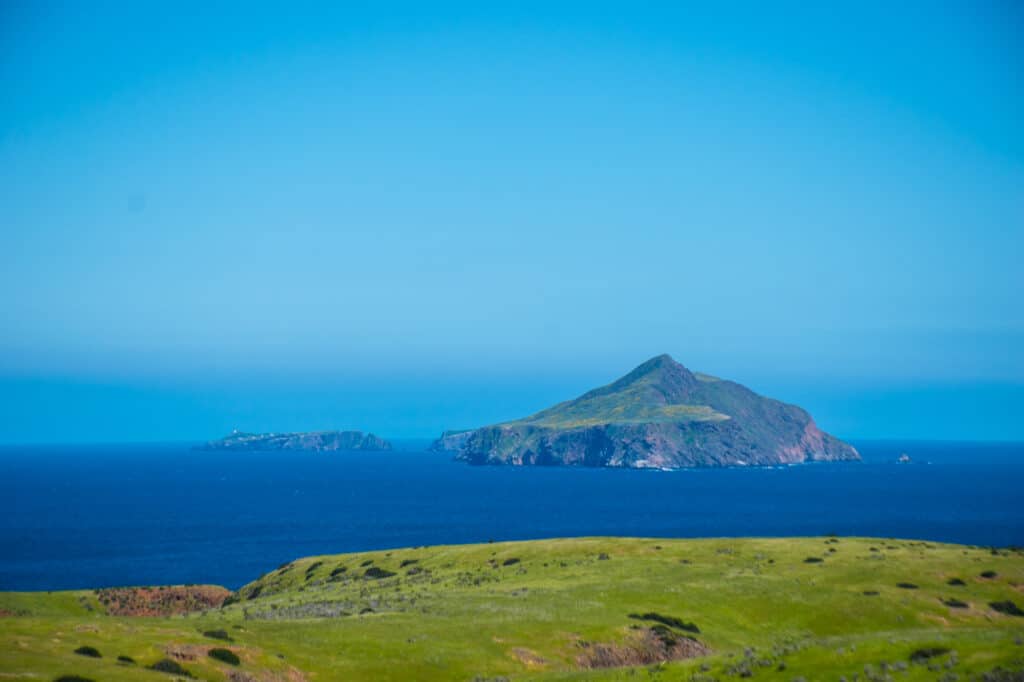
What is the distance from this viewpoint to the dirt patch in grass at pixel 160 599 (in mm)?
94375

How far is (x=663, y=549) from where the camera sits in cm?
9200

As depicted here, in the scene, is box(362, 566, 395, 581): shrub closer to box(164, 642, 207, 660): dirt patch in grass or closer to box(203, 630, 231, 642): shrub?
box(203, 630, 231, 642): shrub

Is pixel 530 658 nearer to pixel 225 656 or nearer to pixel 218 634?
pixel 225 656

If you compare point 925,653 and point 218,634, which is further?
point 218,634

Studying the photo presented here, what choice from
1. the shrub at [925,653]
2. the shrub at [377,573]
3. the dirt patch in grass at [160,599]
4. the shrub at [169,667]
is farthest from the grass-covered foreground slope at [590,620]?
the dirt patch in grass at [160,599]

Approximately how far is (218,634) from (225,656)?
4394mm

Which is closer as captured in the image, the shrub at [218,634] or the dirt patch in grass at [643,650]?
the shrub at [218,634]

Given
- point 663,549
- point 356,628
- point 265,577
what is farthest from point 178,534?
point 356,628

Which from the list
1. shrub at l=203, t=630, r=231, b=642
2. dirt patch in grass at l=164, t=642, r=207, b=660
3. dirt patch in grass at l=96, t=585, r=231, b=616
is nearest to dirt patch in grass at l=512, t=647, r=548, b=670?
shrub at l=203, t=630, r=231, b=642

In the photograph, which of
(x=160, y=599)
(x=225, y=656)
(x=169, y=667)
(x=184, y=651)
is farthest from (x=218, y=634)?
(x=160, y=599)

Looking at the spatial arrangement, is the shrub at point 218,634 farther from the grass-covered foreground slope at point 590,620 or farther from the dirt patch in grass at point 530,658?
the dirt patch in grass at point 530,658

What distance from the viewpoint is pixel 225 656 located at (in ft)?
152

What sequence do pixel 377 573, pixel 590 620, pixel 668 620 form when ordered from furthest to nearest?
pixel 377 573, pixel 668 620, pixel 590 620

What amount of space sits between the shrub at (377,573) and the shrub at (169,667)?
49.2 m
